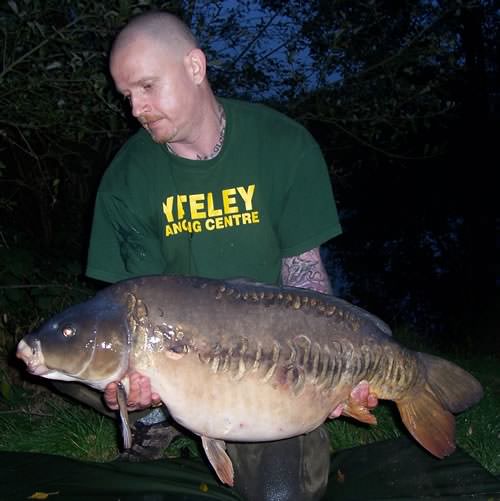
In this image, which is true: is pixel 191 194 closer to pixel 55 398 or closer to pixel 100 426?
pixel 100 426

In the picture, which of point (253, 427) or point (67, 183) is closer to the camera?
point (253, 427)

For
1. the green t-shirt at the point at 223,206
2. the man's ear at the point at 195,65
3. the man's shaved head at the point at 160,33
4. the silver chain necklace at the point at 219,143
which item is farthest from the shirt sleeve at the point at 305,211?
the man's shaved head at the point at 160,33

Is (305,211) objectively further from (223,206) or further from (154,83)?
(154,83)

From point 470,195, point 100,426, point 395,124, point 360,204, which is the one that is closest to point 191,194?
point 100,426

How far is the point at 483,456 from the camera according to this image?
8.81 feet

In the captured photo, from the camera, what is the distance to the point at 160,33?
6.84ft

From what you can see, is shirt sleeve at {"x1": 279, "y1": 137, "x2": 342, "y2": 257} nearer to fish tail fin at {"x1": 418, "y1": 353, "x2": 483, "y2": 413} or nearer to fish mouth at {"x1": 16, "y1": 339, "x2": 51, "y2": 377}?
fish tail fin at {"x1": 418, "y1": 353, "x2": 483, "y2": 413}

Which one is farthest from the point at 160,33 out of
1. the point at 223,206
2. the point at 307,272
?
the point at 307,272

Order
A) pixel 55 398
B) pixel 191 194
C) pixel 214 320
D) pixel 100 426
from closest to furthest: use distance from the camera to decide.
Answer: pixel 214 320 < pixel 191 194 < pixel 100 426 < pixel 55 398

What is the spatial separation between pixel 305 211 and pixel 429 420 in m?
0.81

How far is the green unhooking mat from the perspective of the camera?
2.19 m

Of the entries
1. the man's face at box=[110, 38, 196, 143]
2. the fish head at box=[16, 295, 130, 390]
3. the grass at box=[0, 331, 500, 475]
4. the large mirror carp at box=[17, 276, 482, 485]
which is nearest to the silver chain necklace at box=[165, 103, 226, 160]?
the man's face at box=[110, 38, 196, 143]

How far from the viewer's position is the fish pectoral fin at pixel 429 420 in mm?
1975

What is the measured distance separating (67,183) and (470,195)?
30.5ft
